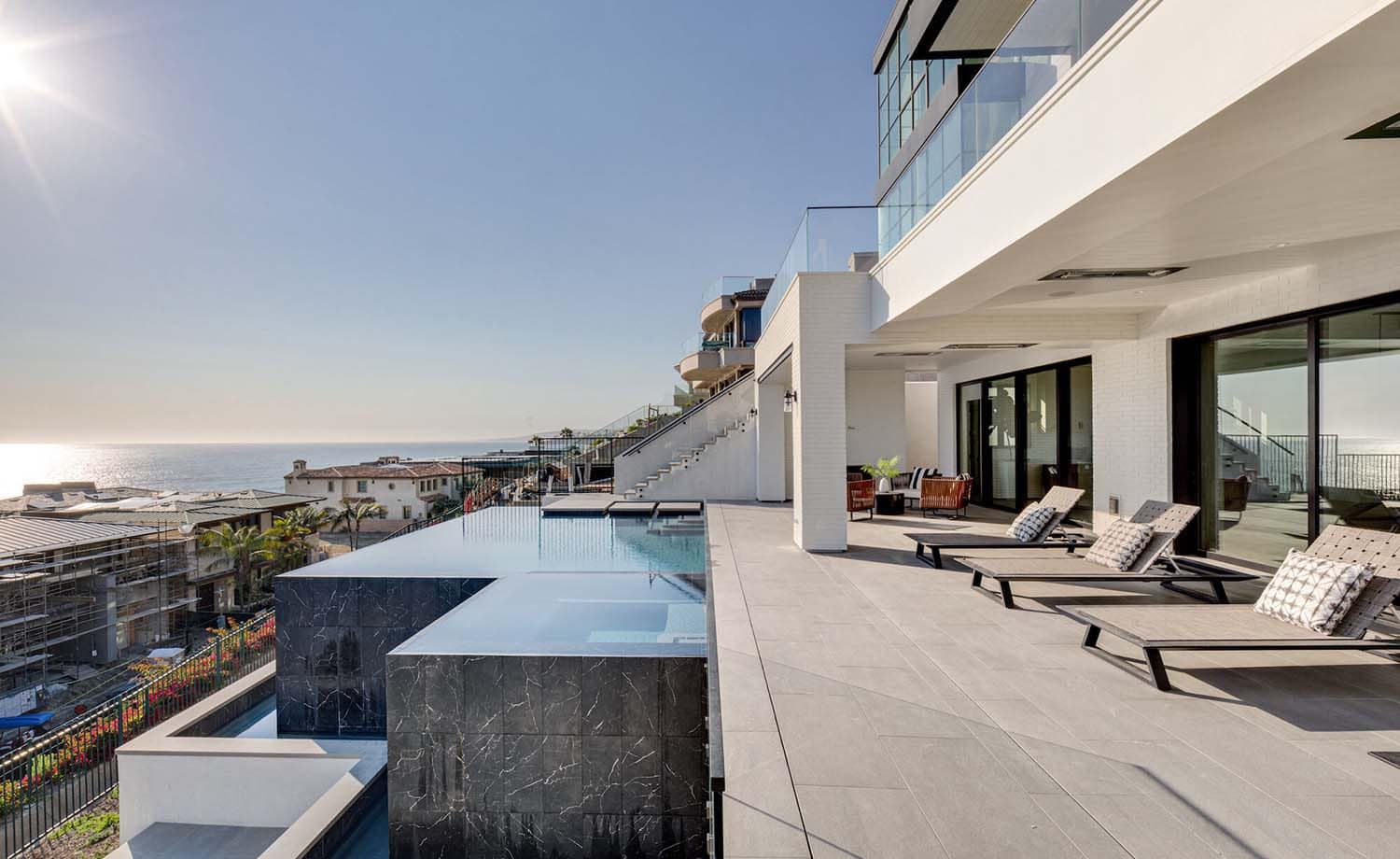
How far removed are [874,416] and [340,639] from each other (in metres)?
12.1

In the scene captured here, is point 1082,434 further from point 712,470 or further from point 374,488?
point 374,488

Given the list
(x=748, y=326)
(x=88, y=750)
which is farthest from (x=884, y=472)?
(x=748, y=326)

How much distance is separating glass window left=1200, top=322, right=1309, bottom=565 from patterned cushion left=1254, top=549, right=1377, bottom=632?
9.12 feet

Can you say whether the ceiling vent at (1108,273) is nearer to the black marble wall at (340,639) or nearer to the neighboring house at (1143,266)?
the neighboring house at (1143,266)

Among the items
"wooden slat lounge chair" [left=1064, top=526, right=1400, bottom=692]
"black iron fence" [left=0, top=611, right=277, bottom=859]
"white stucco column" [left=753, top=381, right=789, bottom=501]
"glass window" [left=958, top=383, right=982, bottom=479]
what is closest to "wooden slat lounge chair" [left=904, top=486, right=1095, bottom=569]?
"wooden slat lounge chair" [left=1064, top=526, right=1400, bottom=692]

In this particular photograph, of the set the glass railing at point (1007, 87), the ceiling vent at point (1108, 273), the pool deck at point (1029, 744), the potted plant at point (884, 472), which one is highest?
the glass railing at point (1007, 87)

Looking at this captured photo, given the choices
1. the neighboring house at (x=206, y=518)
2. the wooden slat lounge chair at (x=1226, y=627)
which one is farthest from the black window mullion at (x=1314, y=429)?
the neighboring house at (x=206, y=518)

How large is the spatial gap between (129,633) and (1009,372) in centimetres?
2988

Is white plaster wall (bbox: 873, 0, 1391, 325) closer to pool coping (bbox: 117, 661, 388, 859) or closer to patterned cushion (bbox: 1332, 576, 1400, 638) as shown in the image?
patterned cushion (bbox: 1332, 576, 1400, 638)

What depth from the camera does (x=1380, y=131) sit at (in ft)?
9.75

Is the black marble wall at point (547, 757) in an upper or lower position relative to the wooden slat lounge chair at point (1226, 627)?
lower

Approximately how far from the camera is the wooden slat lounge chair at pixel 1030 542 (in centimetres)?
709

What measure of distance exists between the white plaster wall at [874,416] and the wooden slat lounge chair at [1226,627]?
1062cm

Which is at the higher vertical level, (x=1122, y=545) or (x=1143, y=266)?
(x=1143, y=266)
